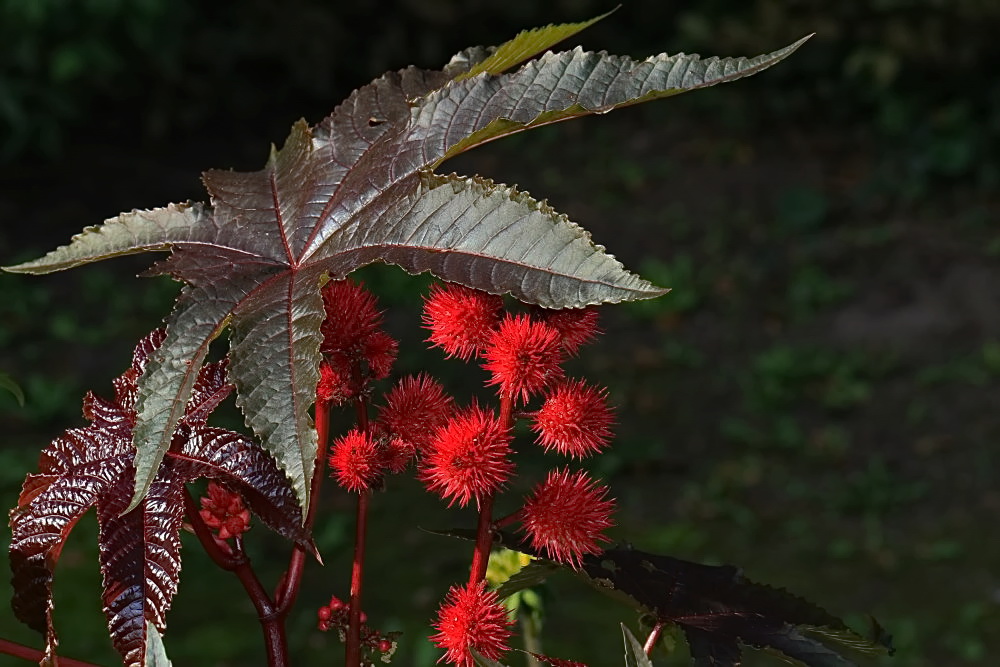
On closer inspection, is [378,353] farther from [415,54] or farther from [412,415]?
[415,54]

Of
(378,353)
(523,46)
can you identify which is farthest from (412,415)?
(523,46)

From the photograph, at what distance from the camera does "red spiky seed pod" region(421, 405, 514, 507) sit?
0.77 metres

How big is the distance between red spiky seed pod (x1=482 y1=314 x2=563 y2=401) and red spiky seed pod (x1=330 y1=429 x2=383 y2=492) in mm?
93

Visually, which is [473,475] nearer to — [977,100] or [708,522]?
[708,522]

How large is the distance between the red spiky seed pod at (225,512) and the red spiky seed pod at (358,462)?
77 mm

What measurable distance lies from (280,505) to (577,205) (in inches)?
197

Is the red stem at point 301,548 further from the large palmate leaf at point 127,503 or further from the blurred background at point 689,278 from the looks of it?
the blurred background at point 689,278

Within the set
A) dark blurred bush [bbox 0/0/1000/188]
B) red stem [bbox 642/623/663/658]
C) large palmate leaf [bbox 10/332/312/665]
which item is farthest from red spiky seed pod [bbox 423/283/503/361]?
dark blurred bush [bbox 0/0/1000/188]

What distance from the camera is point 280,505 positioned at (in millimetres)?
777

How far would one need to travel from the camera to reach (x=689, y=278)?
200 inches

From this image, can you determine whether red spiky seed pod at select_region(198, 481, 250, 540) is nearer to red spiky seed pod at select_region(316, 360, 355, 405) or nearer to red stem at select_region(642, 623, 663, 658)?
red spiky seed pod at select_region(316, 360, 355, 405)

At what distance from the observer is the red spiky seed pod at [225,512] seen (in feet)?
2.69

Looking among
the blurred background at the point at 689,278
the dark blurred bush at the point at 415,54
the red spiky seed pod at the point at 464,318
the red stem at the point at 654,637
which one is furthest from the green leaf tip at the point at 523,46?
the dark blurred bush at the point at 415,54

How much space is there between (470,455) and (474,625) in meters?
0.11
